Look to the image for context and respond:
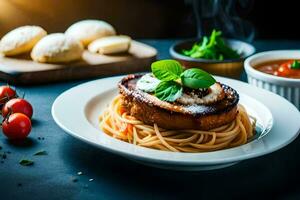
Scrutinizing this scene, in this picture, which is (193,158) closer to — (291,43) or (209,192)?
(209,192)

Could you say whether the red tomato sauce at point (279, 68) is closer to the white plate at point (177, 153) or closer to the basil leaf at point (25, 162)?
the white plate at point (177, 153)

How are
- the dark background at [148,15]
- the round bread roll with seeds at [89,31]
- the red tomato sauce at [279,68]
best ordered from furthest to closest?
the dark background at [148,15], the round bread roll with seeds at [89,31], the red tomato sauce at [279,68]

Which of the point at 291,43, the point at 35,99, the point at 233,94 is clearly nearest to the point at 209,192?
the point at 233,94

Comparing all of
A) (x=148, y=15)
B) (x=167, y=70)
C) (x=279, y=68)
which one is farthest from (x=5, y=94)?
(x=148, y=15)

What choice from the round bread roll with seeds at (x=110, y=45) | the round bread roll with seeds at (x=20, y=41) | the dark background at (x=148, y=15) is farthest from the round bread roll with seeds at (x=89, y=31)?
the dark background at (x=148, y=15)

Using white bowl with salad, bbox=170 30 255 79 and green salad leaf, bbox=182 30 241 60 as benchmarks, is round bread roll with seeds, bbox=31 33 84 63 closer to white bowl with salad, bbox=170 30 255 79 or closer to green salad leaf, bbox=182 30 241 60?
white bowl with salad, bbox=170 30 255 79
